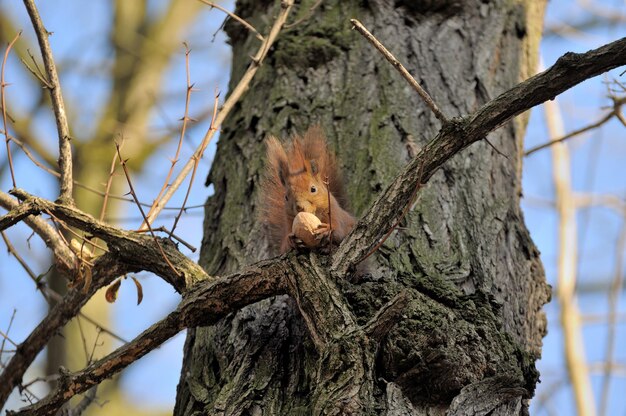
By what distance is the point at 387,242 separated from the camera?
2.20m

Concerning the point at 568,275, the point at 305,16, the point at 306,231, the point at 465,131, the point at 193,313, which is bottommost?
the point at 193,313

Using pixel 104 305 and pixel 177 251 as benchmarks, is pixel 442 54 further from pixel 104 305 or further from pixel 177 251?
pixel 104 305

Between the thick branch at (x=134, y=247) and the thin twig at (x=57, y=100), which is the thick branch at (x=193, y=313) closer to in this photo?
the thick branch at (x=134, y=247)

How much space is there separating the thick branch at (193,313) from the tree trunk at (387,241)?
0.09 metres

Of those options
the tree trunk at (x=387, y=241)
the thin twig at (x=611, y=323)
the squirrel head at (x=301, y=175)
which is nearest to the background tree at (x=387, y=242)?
the tree trunk at (x=387, y=241)

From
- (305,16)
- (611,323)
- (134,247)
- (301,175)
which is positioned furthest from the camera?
(611,323)

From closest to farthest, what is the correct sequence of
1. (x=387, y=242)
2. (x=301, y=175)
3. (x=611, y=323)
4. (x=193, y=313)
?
(x=193, y=313)
(x=387, y=242)
(x=301, y=175)
(x=611, y=323)

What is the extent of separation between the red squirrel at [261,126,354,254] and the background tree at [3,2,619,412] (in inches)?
3.9

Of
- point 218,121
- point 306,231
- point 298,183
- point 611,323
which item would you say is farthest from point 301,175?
point 611,323

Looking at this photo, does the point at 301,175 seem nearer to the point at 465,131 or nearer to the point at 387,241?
the point at 387,241

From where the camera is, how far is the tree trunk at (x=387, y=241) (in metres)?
1.80

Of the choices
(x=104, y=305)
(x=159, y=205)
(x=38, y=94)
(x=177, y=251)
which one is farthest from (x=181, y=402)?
(x=38, y=94)

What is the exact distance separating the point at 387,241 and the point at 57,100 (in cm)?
100

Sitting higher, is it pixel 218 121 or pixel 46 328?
pixel 218 121
